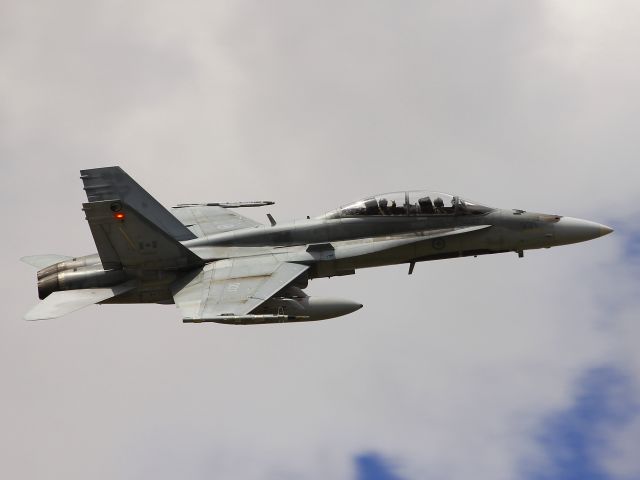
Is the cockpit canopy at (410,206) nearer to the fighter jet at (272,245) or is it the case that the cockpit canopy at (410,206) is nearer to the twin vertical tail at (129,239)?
the fighter jet at (272,245)

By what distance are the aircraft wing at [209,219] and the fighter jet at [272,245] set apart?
5.78 ft

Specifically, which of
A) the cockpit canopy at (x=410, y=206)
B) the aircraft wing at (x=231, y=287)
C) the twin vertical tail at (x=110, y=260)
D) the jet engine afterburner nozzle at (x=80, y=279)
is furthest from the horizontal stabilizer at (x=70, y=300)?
A: the cockpit canopy at (x=410, y=206)

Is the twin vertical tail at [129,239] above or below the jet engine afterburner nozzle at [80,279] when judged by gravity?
above

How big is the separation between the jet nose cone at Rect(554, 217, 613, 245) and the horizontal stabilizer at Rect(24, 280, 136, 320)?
11408 millimetres

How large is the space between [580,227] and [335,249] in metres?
6.67

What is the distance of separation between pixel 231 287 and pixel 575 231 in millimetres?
9465

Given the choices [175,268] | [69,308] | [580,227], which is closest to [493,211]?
[580,227]

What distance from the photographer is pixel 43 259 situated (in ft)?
127

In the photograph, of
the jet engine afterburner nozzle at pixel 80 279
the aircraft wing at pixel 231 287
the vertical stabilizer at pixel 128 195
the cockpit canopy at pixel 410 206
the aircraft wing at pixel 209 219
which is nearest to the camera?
the aircraft wing at pixel 231 287

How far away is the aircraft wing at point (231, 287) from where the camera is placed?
34.6 metres

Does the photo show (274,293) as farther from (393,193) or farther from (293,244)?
(393,193)

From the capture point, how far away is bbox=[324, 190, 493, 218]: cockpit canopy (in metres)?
37.6

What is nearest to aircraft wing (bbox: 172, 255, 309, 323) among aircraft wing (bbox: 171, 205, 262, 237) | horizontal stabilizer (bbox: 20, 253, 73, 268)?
aircraft wing (bbox: 171, 205, 262, 237)

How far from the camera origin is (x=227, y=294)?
116ft
